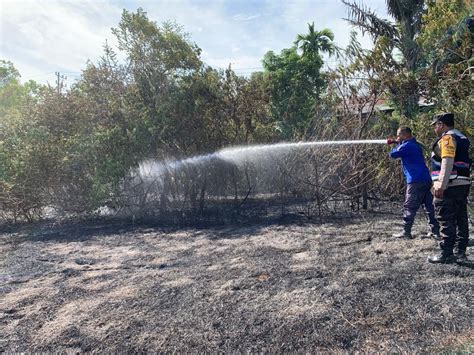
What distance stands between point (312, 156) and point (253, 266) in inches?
132

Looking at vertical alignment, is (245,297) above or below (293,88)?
below

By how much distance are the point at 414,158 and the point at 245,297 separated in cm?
312

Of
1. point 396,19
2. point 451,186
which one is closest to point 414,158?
point 451,186

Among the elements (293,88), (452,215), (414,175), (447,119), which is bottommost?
(452,215)

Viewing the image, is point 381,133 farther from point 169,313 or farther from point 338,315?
point 169,313

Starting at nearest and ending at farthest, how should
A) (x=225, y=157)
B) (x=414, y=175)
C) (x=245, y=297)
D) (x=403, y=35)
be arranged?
(x=245, y=297), (x=414, y=175), (x=225, y=157), (x=403, y=35)

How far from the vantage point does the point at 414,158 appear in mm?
4879

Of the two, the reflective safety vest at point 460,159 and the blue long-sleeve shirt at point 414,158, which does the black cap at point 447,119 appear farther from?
the blue long-sleeve shirt at point 414,158

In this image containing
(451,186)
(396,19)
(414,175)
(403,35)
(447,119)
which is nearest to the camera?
(451,186)

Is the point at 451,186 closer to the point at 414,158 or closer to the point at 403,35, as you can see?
the point at 414,158

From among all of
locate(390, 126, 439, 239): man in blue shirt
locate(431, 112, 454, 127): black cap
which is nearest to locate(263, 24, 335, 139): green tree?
locate(390, 126, 439, 239): man in blue shirt

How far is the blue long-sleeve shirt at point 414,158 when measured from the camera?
190 inches

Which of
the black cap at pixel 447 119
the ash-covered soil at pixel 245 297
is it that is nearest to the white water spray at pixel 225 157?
the ash-covered soil at pixel 245 297

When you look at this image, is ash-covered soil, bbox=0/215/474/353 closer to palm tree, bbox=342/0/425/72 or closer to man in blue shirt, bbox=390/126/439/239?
man in blue shirt, bbox=390/126/439/239
